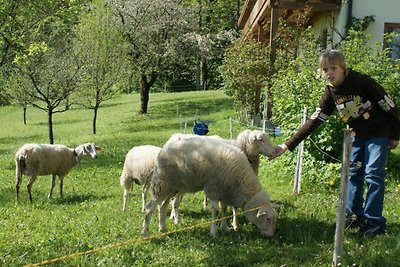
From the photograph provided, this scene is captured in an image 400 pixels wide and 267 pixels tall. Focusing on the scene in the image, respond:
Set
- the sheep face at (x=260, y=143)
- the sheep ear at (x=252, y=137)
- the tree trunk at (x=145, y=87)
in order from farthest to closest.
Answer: the tree trunk at (x=145, y=87) → the sheep ear at (x=252, y=137) → the sheep face at (x=260, y=143)

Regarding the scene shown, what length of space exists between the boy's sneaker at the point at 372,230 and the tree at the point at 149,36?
22.2 metres

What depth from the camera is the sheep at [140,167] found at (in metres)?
7.79

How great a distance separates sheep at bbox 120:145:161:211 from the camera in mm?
7785

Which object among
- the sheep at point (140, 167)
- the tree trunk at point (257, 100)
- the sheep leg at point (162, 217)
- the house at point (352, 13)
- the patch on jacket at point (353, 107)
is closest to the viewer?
the patch on jacket at point (353, 107)

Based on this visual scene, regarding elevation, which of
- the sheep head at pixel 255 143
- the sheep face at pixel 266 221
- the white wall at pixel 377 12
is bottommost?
the sheep face at pixel 266 221

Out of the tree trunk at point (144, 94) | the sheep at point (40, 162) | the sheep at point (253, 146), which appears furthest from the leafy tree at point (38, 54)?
the sheep at point (253, 146)

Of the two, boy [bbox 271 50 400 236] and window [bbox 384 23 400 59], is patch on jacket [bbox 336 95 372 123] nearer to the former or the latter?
boy [bbox 271 50 400 236]

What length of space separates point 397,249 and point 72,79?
51.2 feet

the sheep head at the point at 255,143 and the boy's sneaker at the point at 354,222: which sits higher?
the sheep head at the point at 255,143

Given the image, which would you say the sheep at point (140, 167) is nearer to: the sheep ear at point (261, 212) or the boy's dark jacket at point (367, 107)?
the sheep ear at point (261, 212)

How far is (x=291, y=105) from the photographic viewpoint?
960cm

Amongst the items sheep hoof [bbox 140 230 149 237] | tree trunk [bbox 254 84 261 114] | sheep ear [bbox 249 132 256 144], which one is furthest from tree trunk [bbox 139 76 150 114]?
sheep hoof [bbox 140 230 149 237]

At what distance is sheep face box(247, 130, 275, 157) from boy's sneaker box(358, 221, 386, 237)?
173cm

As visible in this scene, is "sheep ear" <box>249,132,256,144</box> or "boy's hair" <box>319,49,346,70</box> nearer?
"boy's hair" <box>319,49,346,70</box>
